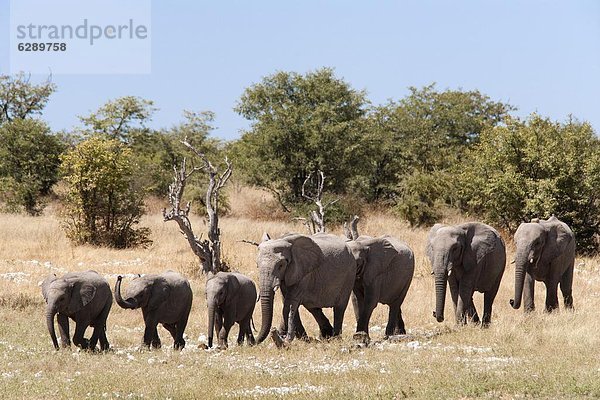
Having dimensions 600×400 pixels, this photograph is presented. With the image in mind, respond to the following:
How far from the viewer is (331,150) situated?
44031 mm

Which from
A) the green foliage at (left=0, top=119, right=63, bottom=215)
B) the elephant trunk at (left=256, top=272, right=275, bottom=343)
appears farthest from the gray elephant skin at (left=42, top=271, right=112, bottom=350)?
the green foliage at (left=0, top=119, right=63, bottom=215)

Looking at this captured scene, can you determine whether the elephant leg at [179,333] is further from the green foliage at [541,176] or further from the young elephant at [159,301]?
→ the green foliage at [541,176]

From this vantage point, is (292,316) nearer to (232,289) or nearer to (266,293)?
(266,293)

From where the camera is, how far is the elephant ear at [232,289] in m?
17.2

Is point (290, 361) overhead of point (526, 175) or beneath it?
beneath

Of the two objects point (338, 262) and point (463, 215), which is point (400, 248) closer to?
point (338, 262)

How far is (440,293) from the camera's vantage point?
1744 centimetres

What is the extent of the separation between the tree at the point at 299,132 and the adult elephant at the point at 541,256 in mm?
23703

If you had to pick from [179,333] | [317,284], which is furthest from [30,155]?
[317,284]

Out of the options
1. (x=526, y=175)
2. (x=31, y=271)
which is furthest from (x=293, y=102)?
(x=31, y=271)

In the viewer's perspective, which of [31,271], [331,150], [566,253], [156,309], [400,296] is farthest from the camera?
[331,150]

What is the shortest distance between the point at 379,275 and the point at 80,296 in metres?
5.49

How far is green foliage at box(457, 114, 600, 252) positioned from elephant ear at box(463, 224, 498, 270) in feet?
48.0

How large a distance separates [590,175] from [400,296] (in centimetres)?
1713
